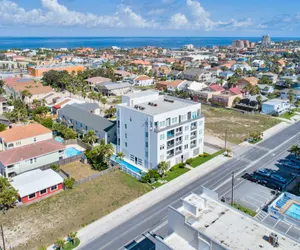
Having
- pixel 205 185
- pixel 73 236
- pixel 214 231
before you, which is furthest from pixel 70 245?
pixel 205 185

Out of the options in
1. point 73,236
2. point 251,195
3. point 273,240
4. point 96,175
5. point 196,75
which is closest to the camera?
point 273,240

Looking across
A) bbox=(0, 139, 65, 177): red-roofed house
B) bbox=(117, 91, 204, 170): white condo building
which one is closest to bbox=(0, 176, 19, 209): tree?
bbox=(0, 139, 65, 177): red-roofed house

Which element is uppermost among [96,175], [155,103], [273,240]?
[155,103]

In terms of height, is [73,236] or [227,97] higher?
[227,97]

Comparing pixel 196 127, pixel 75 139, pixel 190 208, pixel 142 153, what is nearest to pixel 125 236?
pixel 190 208

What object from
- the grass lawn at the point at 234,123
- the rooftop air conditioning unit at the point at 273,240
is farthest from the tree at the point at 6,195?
the grass lawn at the point at 234,123

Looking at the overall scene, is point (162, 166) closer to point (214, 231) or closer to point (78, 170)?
point (78, 170)

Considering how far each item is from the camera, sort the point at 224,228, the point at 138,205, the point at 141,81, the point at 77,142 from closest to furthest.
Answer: the point at 224,228, the point at 138,205, the point at 77,142, the point at 141,81
